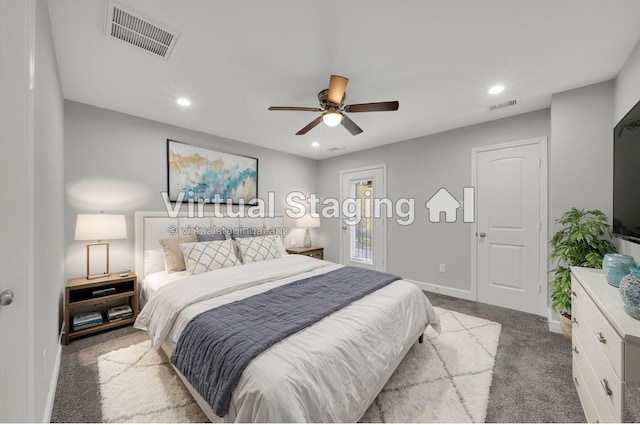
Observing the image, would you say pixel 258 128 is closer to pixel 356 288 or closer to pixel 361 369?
pixel 356 288

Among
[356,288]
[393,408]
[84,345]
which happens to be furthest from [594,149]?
[84,345]

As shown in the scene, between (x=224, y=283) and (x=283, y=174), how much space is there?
2847 mm

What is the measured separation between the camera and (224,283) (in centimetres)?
221

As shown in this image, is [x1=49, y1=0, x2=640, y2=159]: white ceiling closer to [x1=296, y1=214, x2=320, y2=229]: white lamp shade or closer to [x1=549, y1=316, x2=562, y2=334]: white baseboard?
[x1=296, y1=214, x2=320, y2=229]: white lamp shade

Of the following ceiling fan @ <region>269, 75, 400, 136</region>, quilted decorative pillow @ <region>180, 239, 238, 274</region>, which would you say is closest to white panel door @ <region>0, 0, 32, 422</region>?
ceiling fan @ <region>269, 75, 400, 136</region>

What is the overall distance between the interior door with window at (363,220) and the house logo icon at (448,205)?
2.84ft

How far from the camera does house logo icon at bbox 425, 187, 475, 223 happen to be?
11.4ft

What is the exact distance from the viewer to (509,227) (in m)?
3.17

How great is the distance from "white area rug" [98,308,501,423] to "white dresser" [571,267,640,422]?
56cm

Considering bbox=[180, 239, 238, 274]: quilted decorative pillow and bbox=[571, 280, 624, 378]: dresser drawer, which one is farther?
bbox=[180, 239, 238, 274]: quilted decorative pillow

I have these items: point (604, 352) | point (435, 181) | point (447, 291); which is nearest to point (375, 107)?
point (604, 352)

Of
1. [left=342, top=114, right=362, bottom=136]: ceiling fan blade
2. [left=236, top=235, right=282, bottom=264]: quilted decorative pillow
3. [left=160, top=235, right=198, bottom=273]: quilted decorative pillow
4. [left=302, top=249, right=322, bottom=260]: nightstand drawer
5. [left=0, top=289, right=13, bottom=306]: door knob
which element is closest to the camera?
[left=0, top=289, right=13, bottom=306]: door knob

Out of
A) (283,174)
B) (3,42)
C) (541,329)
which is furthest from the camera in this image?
(283,174)

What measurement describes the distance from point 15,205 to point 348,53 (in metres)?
2.04
